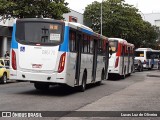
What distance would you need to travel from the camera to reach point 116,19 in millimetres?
59375

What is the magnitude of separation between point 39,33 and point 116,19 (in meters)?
43.8

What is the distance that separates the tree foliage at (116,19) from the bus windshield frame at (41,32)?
43746 mm

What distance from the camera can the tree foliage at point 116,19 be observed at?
60.1 metres

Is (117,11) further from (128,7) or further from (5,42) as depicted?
(5,42)

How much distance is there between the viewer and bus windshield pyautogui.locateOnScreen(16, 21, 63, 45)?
1619 centimetres

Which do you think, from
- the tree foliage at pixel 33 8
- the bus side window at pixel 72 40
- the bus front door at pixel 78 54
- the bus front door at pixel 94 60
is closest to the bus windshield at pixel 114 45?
the tree foliage at pixel 33 8

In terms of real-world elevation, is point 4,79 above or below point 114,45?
below

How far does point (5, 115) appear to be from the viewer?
10766 mm

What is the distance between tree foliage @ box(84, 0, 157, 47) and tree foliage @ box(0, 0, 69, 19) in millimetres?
30570

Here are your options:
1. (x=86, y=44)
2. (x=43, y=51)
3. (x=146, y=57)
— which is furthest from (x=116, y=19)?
(x=43, y=51)

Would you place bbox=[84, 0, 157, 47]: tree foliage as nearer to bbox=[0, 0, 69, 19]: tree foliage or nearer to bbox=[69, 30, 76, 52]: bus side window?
bbox=[0, 0, 69, 19]: tree foliage

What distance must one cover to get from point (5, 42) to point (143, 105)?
3078 cm

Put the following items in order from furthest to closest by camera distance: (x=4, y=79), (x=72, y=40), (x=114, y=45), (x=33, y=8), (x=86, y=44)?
(x=114, y=45) → (x=33, y=8) → (x=4, y=79) → (x=86, y=44) → (x=72, y=40)

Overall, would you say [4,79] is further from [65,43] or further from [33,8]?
[65,43]
